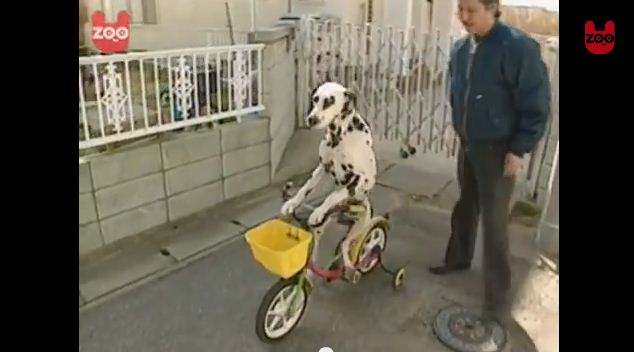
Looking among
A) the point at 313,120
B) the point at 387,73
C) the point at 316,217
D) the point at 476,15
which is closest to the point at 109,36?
the point at 313,120

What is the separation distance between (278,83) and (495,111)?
5.34 ft

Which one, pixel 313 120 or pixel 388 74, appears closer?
pixel 313 120

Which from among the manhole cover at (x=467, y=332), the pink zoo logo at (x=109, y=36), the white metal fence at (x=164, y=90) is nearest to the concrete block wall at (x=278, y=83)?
the white metal fence at (x=164, y=90)

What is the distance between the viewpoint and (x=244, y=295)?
5.90ft

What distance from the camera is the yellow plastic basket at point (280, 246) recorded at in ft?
4.50

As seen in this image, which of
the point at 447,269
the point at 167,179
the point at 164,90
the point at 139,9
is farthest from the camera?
the point at 139,9

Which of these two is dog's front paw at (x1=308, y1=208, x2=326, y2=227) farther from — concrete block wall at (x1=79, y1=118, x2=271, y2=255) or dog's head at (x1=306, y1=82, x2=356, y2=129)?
concrete block wall at (x1=79, y1=118, x2=271, y2=255)

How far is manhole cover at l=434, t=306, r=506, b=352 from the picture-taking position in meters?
1.52

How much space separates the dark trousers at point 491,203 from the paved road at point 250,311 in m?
0.16

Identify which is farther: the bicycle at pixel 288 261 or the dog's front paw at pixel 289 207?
the dog's front paw at pixel 289 207

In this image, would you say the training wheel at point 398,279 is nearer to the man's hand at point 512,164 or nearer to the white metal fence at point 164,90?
the man's hand at point 512,164

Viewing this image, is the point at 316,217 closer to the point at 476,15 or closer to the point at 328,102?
the point at 328,102

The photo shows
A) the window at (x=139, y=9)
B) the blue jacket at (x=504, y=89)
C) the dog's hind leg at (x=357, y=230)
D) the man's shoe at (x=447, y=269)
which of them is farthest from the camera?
the window at (x=139, y=9)
